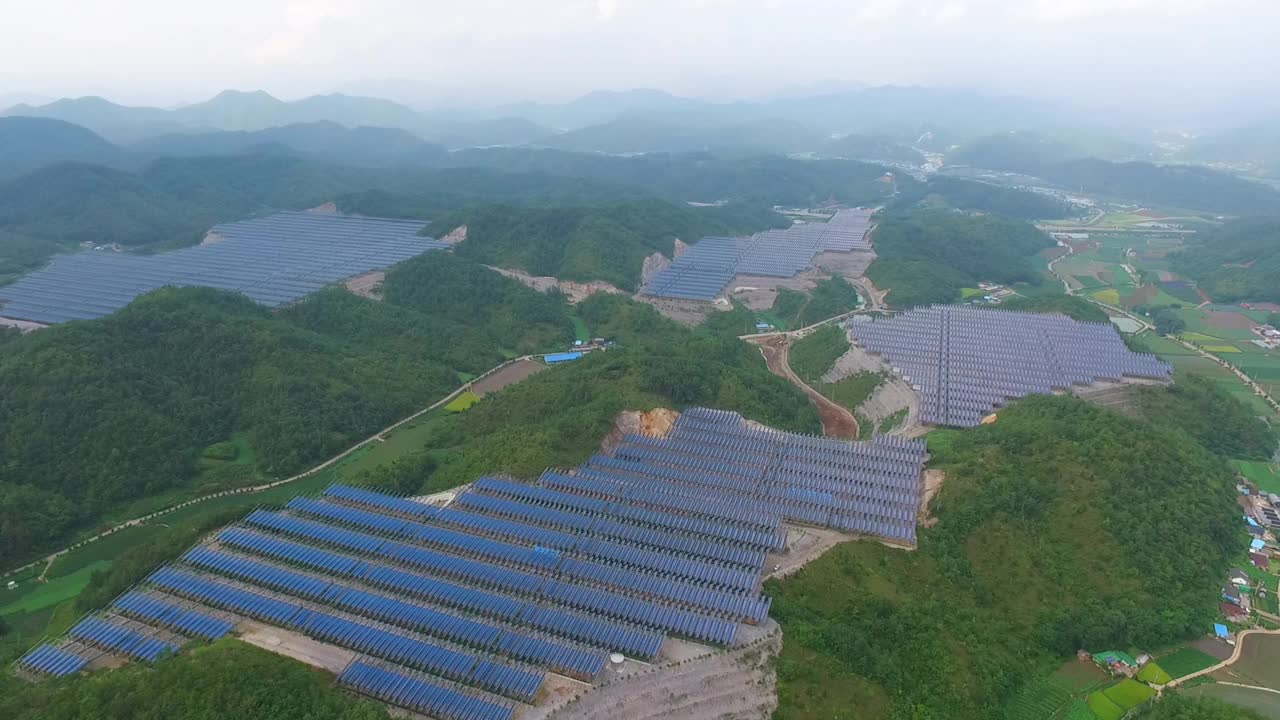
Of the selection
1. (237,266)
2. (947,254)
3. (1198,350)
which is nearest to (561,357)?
(237,266)

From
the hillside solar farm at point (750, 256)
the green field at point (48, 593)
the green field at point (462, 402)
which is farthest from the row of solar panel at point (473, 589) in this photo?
the hillside solar farm at point (750, 256)

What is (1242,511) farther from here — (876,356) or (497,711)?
(497,711)

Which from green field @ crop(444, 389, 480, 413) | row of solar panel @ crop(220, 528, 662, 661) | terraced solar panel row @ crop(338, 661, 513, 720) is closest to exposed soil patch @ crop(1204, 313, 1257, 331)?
green field @ crop(444, 389, 480, 413)

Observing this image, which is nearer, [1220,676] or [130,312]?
[1220,676]

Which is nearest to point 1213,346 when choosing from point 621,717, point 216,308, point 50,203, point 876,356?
point 876,356

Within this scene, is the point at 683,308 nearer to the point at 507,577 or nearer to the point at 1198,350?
the point at 1198,350

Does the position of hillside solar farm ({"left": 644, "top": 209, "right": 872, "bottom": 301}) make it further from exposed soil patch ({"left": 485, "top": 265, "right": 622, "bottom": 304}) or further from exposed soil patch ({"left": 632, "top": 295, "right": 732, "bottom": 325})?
exposed soil patch ({"left": 485, "top": 265, "right": 622, "bottom": 304})
